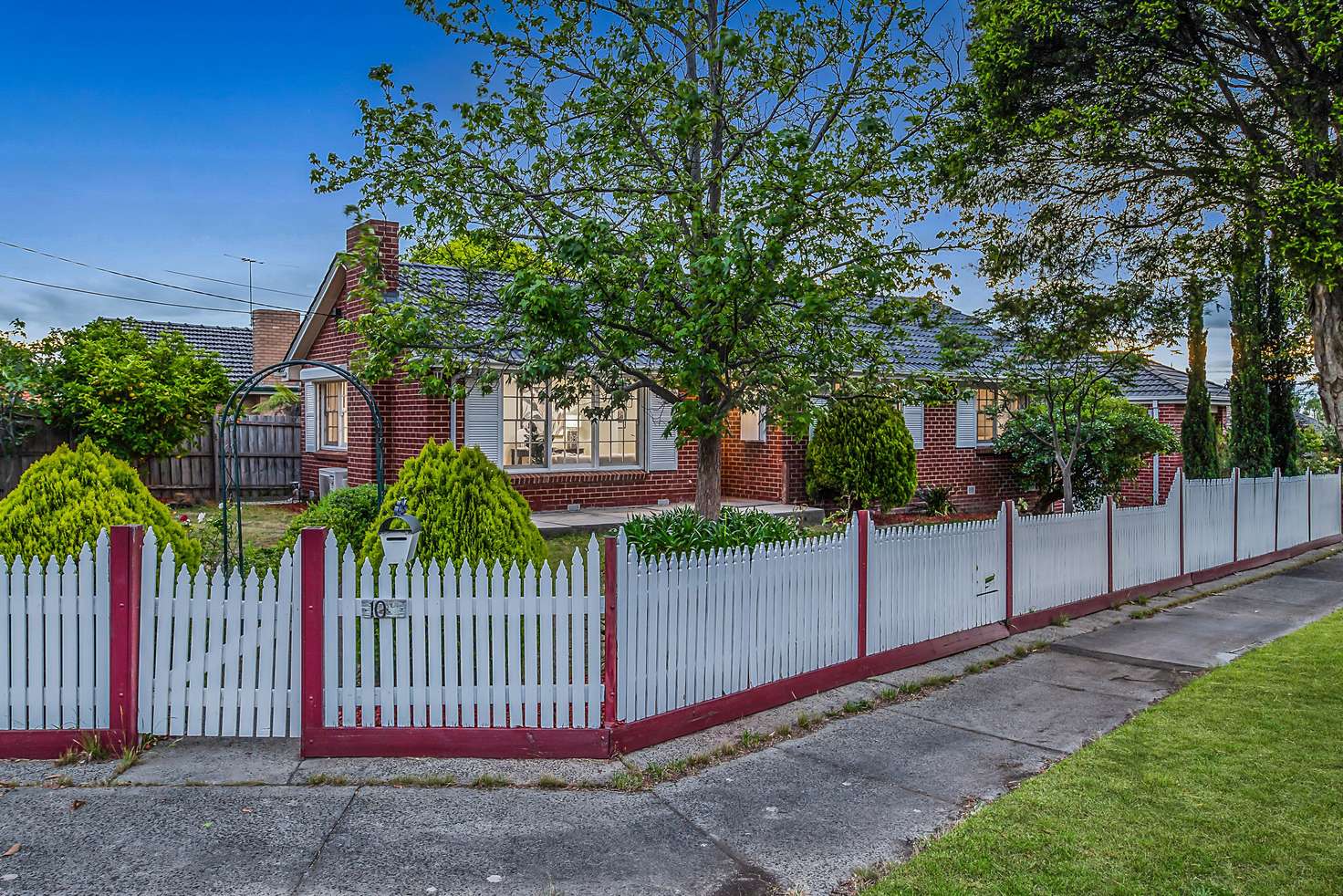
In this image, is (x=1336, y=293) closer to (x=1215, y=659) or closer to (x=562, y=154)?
(x=1215, y=659)

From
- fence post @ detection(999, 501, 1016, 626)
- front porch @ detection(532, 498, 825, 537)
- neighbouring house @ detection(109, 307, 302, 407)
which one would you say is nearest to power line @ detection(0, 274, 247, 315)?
neighbouring house @ detection(109, 307, 302, 407)

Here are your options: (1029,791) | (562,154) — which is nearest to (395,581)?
(1029,791)

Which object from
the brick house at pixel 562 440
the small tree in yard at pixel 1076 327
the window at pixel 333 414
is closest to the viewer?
the small tree in yard at pixel 1076 327

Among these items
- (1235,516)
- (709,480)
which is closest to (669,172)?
(709,480)

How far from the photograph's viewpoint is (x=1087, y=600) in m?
9.79

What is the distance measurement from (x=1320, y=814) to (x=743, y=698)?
322 centimetres

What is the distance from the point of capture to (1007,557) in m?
8.64

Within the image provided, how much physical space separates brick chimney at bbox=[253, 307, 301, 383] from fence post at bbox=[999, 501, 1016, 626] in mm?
25733

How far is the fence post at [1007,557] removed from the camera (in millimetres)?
8594

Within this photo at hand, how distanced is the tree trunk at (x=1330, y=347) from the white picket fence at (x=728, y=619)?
11.9 ft

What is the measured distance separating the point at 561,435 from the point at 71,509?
9.17 meters

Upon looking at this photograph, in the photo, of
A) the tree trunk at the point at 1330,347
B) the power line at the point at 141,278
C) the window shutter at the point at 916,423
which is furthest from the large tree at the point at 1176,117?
the power line at the point at 141,278

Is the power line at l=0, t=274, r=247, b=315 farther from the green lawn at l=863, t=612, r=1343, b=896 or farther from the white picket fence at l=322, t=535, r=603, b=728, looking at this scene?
the green lawn at l=863, t=612, r=1343, b=896

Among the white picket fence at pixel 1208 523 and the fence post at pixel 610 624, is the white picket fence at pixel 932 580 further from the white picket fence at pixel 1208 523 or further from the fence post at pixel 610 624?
the white picket fence at pixel 1208 523
